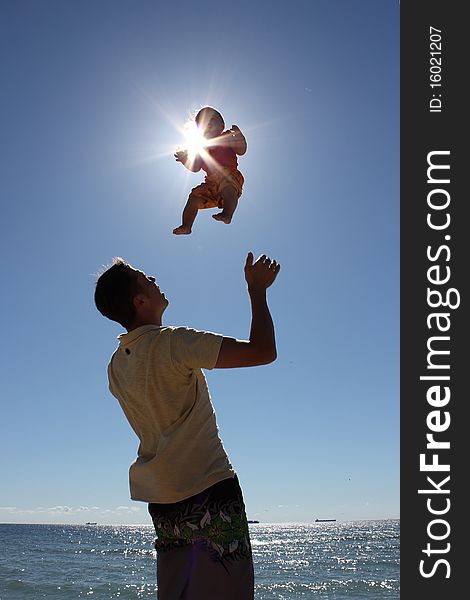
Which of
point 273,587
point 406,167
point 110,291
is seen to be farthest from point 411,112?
point 273,587

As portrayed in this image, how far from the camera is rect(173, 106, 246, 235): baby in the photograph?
2.96 meters

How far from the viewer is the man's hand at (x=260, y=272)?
2.18m

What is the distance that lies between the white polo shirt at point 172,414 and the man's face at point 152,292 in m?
0.11

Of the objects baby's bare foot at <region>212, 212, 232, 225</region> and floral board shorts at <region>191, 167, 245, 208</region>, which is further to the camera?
floral board shorts at <region>191, 167, 245, 208</region>

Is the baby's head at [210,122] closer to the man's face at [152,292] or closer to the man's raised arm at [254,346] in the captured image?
the man's face at [152,292]

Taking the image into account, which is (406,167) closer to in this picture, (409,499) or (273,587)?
(409,499)

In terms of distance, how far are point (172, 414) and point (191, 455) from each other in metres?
0.15

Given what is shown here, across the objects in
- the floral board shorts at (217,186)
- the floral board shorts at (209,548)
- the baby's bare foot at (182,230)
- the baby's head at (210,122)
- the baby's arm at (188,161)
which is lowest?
the floral board shorts at (209,548)

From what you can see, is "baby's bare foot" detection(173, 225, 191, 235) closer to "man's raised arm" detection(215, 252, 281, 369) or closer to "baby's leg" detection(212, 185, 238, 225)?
"baby's leg" detection(212, 185, 238, 225)

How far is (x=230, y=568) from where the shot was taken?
1998 mm

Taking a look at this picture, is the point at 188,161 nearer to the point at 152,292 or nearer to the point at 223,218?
the point at 223,218

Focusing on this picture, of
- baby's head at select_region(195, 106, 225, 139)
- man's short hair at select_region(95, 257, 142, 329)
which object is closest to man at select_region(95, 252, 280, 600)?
man's short hair at select_region(95, 257, 142, 329)

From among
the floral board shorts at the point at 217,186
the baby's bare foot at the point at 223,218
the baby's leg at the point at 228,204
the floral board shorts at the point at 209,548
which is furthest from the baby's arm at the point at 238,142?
the floral board shorts at the point at 209,548

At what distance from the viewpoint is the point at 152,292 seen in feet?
7.75
